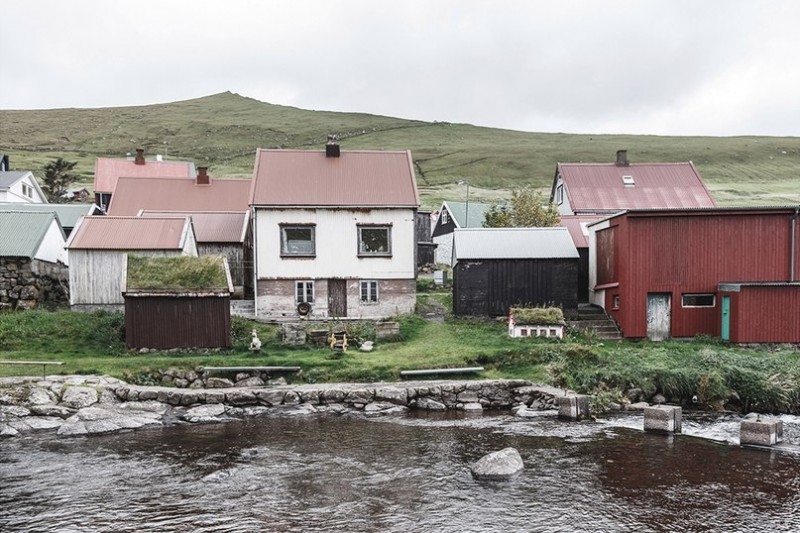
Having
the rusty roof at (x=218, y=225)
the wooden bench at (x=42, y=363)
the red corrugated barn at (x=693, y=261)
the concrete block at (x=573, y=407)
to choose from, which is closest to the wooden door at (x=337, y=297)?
the rusty roof at (x=218, y=225)

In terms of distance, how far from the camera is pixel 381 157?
36.7 m

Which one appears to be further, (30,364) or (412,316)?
(412,316)

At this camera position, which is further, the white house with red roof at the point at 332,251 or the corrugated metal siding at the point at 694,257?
the white house with red roof at the point at 332,251

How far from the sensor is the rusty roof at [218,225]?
37.2 m

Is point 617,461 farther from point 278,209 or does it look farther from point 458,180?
point 458,180

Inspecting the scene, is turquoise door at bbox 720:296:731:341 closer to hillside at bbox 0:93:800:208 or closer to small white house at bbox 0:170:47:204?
hillside at bbox 0:93:800:208

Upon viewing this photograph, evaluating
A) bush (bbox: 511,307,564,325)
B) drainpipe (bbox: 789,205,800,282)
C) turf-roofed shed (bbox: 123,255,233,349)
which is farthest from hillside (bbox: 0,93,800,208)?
turf-roofed shed (bbox: 123,255,233,349)

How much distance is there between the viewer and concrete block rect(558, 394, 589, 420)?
21.4 meters

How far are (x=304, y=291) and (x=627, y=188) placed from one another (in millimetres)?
27566

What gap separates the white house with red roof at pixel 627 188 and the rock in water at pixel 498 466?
1294 inches

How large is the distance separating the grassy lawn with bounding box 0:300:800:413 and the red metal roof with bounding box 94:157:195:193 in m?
38.4

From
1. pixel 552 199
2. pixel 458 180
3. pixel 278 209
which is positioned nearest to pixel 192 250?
pixel 278 209

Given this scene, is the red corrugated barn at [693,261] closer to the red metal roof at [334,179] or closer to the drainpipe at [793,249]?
the drainpipe at [793,249]

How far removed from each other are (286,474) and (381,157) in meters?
23.6
